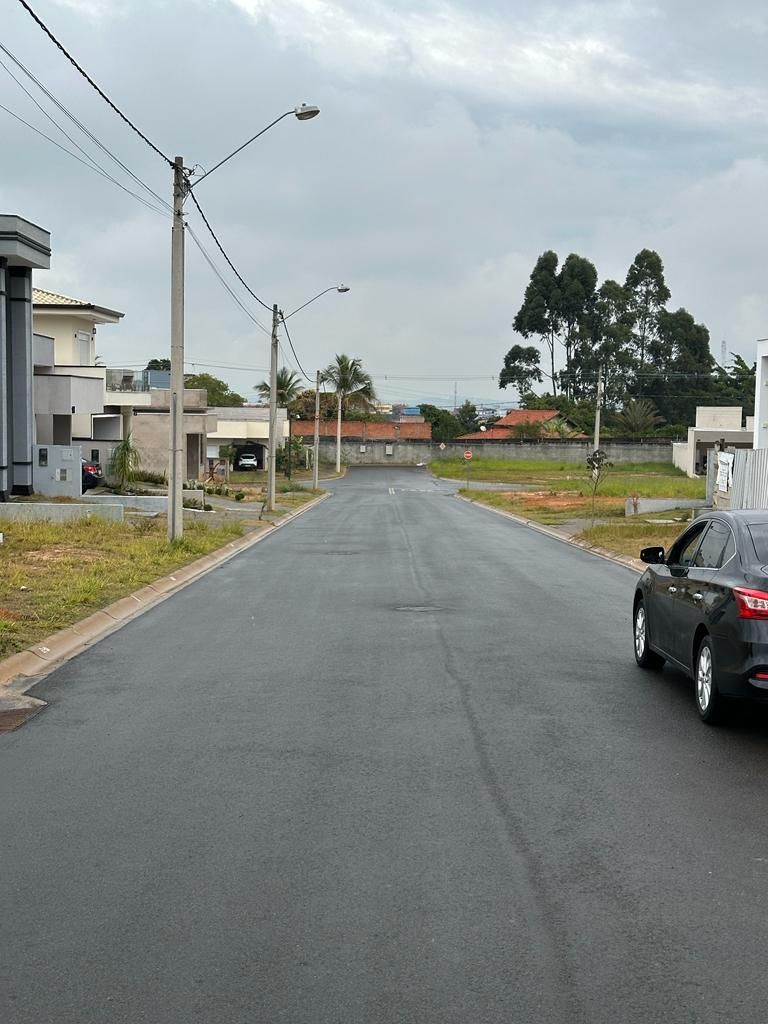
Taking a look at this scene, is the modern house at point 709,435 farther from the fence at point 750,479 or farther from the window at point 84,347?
the fence at point 750,479

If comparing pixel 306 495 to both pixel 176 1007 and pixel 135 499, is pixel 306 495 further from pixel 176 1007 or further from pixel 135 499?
pixel 176 1007

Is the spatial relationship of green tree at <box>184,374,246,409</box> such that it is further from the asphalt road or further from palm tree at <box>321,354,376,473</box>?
the asphalt road

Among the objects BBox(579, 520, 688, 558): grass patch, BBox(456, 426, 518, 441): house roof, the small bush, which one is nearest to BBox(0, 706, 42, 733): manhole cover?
BBox(579, 520, 688, 558): grass patch

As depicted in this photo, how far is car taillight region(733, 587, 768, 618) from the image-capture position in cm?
859

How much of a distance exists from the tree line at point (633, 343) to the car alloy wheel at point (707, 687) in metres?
109

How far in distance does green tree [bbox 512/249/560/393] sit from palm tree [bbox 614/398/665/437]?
36.9ft

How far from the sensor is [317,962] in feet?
15.7

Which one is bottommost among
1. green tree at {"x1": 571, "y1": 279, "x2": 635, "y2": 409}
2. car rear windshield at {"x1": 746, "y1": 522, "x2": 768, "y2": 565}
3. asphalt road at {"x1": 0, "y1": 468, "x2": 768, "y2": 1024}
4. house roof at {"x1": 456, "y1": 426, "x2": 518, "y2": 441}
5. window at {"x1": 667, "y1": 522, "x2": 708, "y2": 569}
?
asphalt road at {"x1": 0, "y1": 468, "x2": 768, "y2": 1024}

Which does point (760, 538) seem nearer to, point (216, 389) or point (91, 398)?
point (91, 398)

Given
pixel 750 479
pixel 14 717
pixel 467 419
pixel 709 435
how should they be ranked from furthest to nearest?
pixel 467 419 < pixel 709 435 < pixel 750 479 < pixel 14 717

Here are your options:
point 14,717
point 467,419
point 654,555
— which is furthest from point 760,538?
point 467,419

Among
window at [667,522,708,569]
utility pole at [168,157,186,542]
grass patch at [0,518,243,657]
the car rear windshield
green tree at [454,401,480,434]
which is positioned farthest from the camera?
green tree at [454,401,480,434]

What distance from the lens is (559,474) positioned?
309 feet

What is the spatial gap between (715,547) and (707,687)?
133 centimetres
